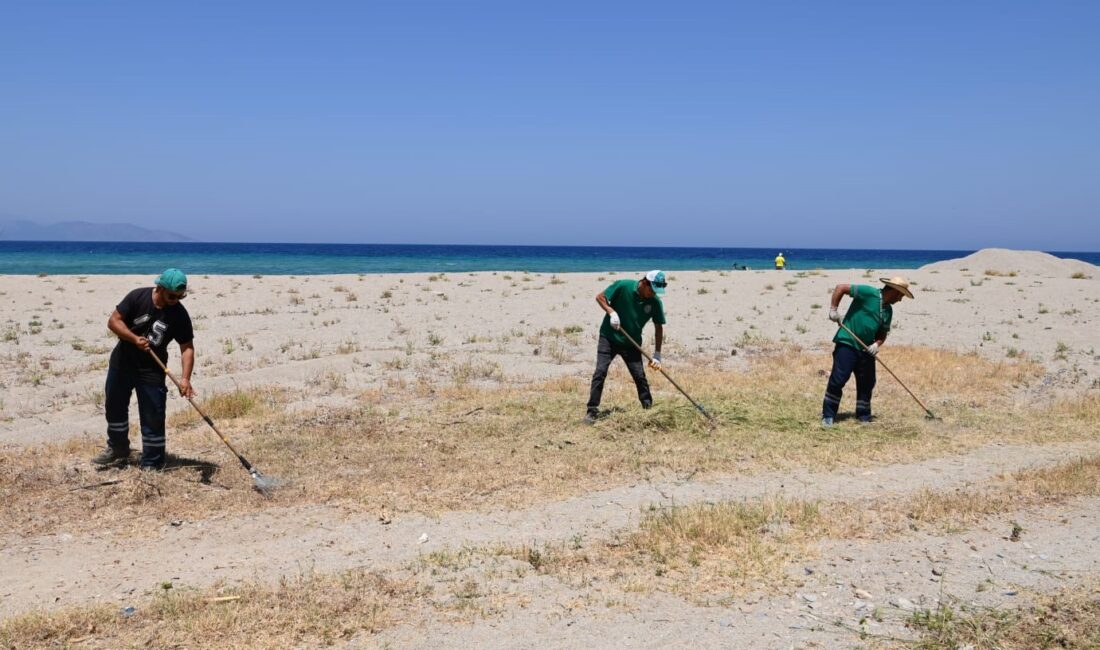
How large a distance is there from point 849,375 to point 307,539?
651 cm

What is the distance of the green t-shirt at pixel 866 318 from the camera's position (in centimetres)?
967

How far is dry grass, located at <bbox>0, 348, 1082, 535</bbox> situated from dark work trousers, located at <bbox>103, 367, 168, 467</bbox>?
283 mm

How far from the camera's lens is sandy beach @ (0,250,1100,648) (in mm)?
5074

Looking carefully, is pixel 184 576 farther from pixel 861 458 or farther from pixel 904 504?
pixel 861 458

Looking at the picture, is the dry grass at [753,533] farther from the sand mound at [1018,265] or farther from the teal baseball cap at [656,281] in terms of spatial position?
the sand mound at [1018,265]

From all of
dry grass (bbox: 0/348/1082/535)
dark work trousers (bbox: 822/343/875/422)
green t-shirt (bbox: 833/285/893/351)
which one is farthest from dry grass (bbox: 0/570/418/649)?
green t-shirt (bbox: 833/285/893/351)

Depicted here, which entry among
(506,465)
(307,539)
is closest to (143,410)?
(307,539)

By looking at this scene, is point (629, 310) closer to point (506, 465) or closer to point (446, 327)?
point (506, 465)

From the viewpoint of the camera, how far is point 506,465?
810 centimetres

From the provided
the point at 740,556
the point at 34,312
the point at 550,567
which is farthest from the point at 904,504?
the point at 34,312

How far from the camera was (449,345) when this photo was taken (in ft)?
54.4

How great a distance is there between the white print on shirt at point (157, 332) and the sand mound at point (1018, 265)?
33.5 m

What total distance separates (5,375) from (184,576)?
31.2ft

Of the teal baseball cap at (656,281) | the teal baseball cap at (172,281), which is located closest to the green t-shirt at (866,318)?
the teal baseball cap at (656,281)
